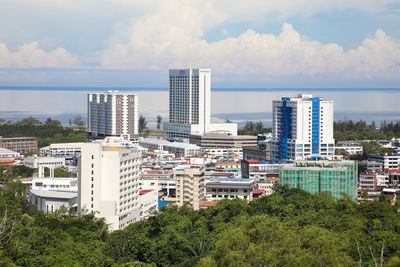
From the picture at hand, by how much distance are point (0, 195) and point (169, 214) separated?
5695 mm

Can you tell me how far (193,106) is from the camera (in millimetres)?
43344

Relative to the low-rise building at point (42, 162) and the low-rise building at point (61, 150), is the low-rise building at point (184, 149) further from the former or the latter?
the low-rise building at point (42, 162)

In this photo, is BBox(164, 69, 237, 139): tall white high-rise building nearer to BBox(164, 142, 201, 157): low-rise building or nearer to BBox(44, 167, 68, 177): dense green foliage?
BBox(164, 142, 201, 157): low-rise building

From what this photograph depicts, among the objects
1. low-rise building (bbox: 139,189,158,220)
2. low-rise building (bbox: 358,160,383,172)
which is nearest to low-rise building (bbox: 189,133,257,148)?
low-rise building (bbox: 358,160,383,172)

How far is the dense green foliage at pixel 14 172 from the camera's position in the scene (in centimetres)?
2642

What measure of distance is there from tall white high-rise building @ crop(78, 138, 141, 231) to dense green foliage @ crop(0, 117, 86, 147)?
24.3 metres

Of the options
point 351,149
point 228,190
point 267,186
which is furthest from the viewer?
point 351,149

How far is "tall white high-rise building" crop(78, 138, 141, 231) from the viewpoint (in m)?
18.2

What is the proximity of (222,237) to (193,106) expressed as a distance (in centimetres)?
2960

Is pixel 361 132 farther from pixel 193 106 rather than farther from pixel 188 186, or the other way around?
pixel 188 186

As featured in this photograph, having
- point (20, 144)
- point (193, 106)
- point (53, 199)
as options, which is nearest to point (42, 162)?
point (20, 144)

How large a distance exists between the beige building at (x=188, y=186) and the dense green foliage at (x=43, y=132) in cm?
2107

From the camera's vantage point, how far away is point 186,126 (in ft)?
142

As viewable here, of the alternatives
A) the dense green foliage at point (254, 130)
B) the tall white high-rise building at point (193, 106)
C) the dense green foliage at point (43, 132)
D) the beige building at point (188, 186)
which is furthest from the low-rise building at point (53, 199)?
the dense green foliage at point (254, 130)
